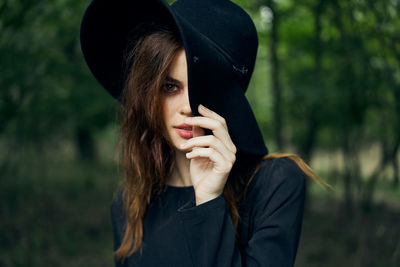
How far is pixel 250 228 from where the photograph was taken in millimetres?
1477

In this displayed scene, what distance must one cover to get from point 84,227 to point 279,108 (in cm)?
539

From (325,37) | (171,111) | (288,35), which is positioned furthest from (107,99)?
(171,111)

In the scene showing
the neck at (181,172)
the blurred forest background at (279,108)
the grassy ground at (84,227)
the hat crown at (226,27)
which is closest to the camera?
the hat crown at (226,27)

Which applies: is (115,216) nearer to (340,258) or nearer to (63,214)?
(340,258)

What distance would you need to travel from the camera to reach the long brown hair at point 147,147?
1.42 metres

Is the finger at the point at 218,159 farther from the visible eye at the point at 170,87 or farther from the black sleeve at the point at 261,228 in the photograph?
the visible eye at the point at 170,87

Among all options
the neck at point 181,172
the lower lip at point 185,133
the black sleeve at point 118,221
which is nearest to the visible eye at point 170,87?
the lower lip at point 185,133

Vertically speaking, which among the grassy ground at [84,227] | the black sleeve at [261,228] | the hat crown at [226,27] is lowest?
the grassy ground at [84,227]

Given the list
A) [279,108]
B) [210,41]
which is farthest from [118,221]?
[279,108]

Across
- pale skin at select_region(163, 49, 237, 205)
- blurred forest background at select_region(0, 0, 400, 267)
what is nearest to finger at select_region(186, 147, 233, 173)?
pale skin at select_region(163, 49, 237, 205)

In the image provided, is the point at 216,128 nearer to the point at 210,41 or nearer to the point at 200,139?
the point at 200,139

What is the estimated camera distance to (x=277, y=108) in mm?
7227

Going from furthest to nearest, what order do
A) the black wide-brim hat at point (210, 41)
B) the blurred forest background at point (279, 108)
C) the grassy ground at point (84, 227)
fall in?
the grassy ground at point (84, 227) < the blurred forest background at point (279, 108) < the black wide-brim hat at point (210, 41)

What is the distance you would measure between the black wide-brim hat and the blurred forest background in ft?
5.31
